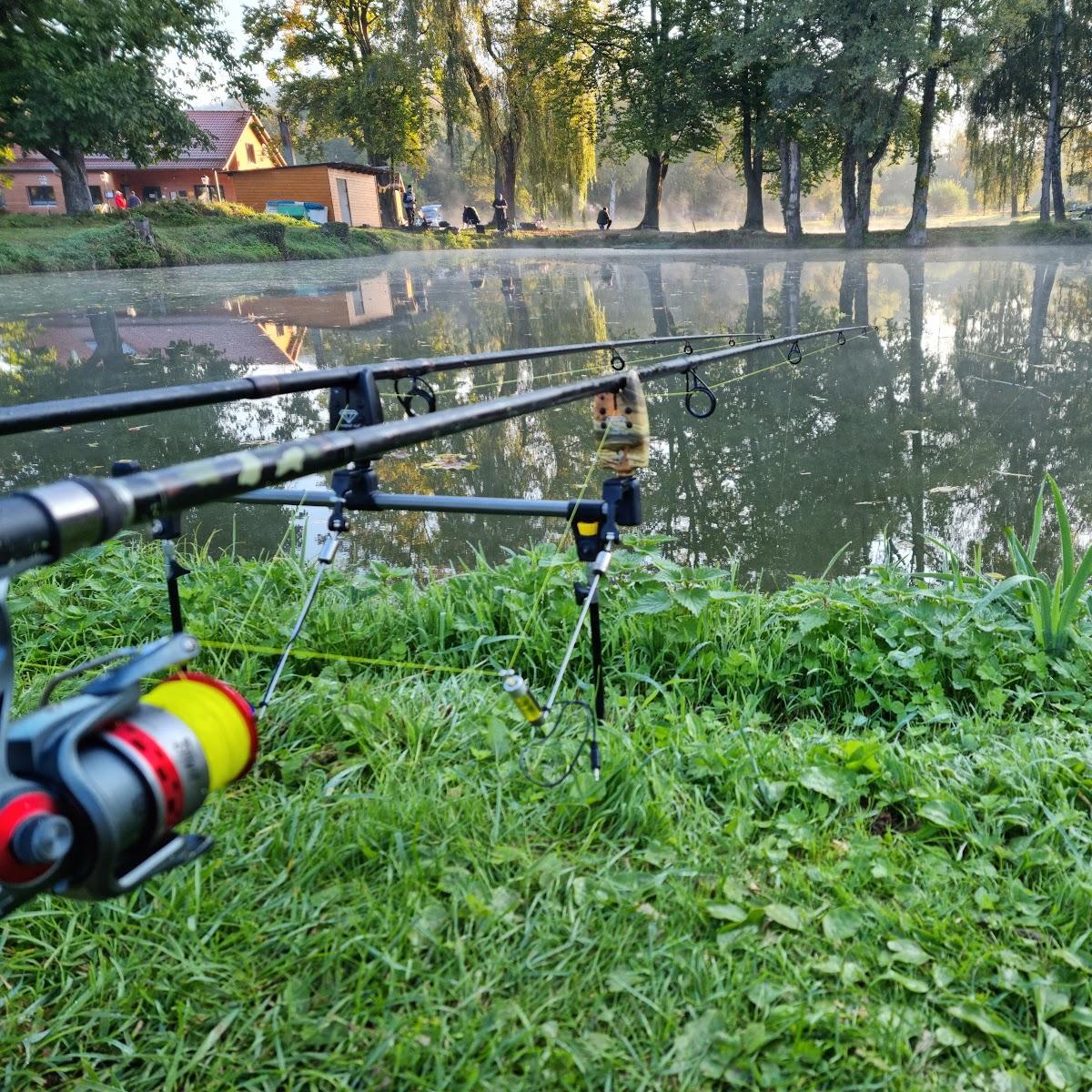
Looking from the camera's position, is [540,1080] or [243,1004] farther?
[243,1004]

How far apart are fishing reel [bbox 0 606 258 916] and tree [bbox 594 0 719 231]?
2853cm

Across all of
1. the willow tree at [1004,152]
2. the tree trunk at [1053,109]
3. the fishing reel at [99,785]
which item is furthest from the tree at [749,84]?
the fishing reel at [99,785]

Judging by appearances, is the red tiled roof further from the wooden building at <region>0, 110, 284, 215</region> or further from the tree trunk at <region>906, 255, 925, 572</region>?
the tree trunk at <region>906, 255, 925, 572</region>

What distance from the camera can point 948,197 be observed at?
82.5 meters

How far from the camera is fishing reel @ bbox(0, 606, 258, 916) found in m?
0.74

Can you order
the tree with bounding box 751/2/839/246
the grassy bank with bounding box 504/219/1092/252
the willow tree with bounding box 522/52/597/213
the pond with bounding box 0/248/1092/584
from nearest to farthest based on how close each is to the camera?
the pond with bounding box 0/248/1092/584 < the tree with bounding box 751/2/839/246 < the grassy bank with bounding box 504/219/1092/252 < the willow tree with bounding box 522/52/597/213

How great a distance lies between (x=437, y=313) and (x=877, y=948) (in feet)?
30.1

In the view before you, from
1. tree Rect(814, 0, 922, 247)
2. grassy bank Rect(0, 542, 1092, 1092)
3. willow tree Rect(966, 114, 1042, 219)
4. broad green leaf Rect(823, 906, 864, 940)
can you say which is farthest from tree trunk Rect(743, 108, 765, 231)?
broad green leaf Rect(823, 906, 864, 940)

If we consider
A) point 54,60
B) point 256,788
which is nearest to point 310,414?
point 256,788

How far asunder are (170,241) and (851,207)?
17.9m

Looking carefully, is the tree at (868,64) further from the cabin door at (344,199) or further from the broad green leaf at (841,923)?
the broad green leaf at (841,923)

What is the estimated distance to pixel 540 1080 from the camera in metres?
1.17

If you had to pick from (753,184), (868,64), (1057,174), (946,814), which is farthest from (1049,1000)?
(753,184)

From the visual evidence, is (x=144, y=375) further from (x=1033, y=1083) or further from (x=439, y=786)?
(x=1033, y=1083)
